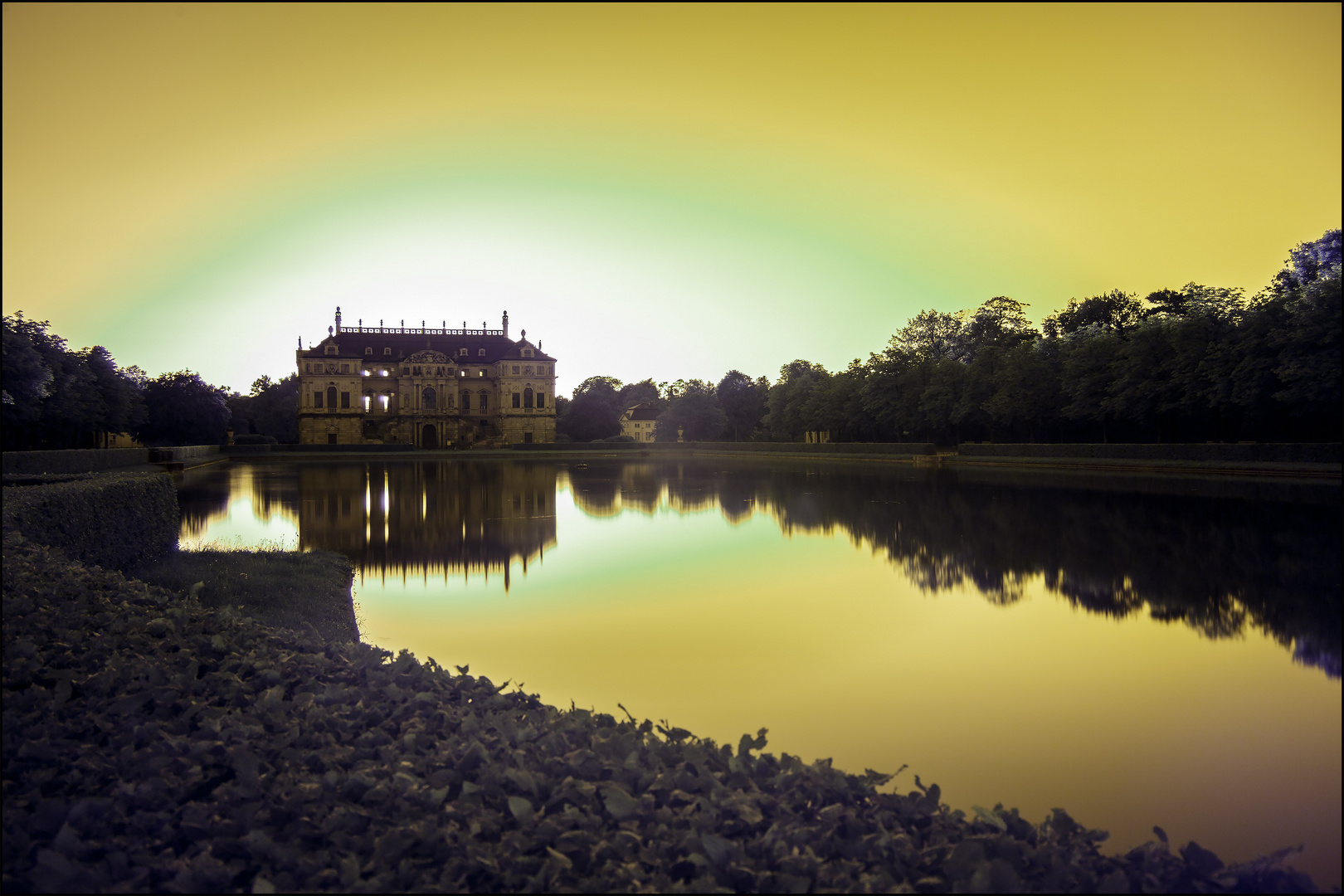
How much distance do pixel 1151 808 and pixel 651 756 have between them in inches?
120

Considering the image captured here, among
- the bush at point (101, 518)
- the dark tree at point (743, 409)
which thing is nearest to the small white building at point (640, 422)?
the dark tree at point (743, 409)

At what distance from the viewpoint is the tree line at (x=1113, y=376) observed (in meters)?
30.8

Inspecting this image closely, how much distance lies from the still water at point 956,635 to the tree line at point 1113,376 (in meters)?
15.1

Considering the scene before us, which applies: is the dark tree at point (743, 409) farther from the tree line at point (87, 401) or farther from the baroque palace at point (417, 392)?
the tree line at point (87, 401)

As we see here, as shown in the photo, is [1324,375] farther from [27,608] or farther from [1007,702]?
[27,608]

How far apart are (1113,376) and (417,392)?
73.2 m

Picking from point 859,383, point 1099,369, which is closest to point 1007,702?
point 1099,369

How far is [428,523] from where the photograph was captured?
60.4ft

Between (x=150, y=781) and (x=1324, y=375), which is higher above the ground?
(x=1324, y=375)

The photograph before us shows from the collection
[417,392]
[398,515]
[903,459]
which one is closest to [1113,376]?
[903,459]

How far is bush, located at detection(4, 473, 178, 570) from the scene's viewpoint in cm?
956

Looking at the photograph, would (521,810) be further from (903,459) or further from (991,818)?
(903,459)

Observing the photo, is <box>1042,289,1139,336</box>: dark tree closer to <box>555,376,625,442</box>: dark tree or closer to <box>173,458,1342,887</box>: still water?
<box>555,376,625,442</box>: dark tree

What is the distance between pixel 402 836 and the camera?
3.55 metres
